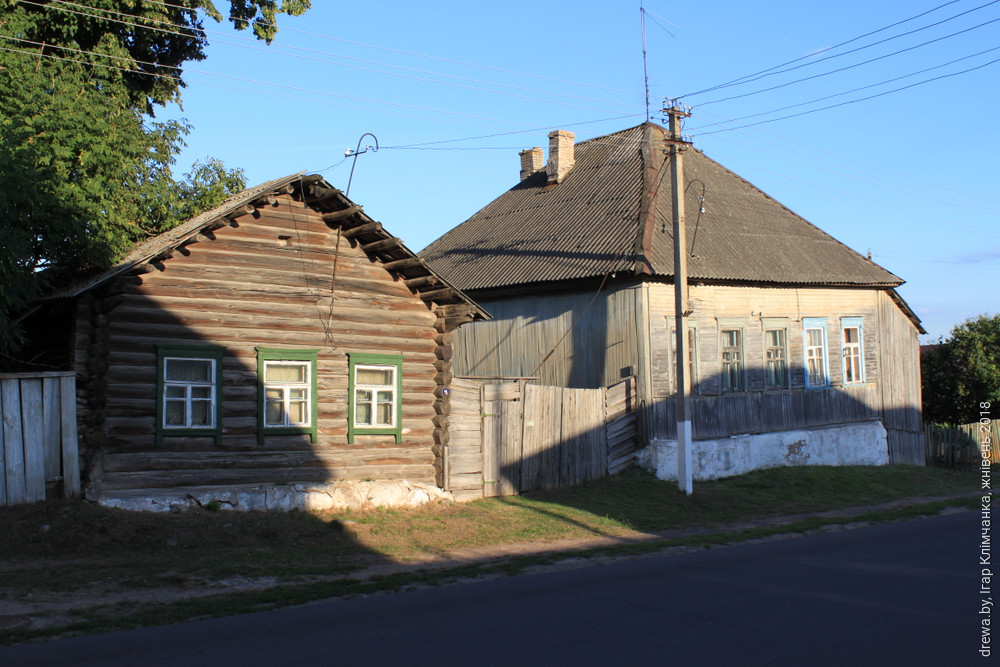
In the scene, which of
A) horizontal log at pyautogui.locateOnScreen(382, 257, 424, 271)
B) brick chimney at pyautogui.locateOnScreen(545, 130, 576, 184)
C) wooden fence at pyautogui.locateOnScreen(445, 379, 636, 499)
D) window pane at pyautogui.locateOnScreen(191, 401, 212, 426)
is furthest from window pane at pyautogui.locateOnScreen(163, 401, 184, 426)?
brick chimney at pyautogui.locateOnScreen(545, 130, 576, 184)

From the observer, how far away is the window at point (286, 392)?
1382cm

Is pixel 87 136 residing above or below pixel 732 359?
above

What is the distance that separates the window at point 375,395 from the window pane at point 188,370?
2434 mm

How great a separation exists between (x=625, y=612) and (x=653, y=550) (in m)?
4.45

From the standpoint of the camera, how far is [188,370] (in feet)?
43.4

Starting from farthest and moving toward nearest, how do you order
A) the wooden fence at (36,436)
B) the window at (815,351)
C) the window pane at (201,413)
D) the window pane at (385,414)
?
the window at (815,351) < the window pane at (385,414) < the window pane at (201,413) < the wooden fence at (36,436)

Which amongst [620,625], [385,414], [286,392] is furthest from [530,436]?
[620,625]

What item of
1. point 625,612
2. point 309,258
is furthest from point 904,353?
point 625,612

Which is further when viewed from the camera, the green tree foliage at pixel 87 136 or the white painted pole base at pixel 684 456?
the white painted pole base at pixel 684 456

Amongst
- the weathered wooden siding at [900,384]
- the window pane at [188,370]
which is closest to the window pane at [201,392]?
the window pane at [188,370]

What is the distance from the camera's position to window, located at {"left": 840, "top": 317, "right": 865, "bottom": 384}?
24.0m

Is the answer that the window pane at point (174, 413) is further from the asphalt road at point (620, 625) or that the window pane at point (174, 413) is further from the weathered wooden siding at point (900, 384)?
the weathered wooden siding at point (900, 384)

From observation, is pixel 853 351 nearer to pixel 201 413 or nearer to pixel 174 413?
pixel 201 413

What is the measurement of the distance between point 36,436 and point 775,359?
17.2 metres
